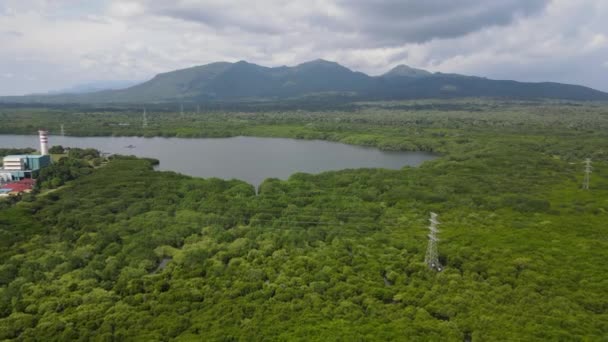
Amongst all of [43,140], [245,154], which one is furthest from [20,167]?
[245,154]

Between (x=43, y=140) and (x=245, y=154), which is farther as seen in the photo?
(x=245, y=154)

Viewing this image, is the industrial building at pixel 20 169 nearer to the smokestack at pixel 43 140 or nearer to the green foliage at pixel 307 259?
the green foliage at pixel 307 259

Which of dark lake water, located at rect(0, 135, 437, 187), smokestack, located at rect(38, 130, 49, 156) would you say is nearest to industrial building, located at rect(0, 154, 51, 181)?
smokestack, located at rect(38, 130, 49, 156)

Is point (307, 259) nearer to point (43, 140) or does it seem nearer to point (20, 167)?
point (20, 167)

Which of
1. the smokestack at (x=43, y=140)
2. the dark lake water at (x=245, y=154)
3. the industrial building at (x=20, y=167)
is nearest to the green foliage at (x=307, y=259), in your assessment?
the industrial building at (x=20, y=167)

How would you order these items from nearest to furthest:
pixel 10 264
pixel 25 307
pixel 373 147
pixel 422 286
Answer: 1. pixel 25 307
2. pixel 422 286
3. pixel 10 264
4. pixel 373 147

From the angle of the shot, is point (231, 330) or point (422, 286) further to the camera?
point (422, 286)

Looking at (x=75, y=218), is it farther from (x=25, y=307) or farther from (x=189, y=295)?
(x=189, y=295)

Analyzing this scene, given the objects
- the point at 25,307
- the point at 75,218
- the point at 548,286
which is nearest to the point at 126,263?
the point at 25,307

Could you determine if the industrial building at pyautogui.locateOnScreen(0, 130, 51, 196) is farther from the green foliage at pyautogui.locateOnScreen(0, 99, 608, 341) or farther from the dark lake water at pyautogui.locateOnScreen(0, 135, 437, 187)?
the dark lake water at pyautogui.locateOnScreen(0, 135, 437, 187)
